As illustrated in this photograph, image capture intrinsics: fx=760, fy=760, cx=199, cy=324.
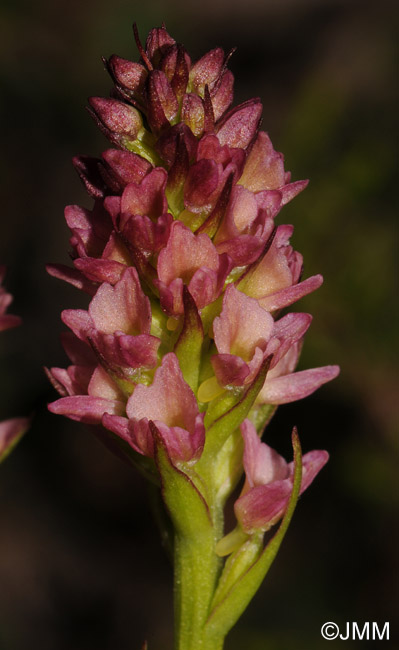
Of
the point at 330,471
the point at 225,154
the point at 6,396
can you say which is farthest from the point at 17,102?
the point at 225,154

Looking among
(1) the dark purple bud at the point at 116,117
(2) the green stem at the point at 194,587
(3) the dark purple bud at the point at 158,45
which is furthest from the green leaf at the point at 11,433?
(3) the dark purple bud at the point at 158,45

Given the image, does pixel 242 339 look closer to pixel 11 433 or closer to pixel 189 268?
pixel 189 268

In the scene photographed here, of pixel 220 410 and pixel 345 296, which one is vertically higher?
pixel 220 410

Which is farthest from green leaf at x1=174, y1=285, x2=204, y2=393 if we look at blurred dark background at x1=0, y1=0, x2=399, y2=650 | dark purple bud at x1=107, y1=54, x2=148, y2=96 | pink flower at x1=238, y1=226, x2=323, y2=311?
blurred dark background at x1=0, y1=0, x2=399, y2=650

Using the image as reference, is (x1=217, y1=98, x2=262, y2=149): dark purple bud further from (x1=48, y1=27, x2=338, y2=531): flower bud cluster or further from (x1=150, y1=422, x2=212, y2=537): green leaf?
(x1=150, y1=422, x2=212, y2=537): green leaf

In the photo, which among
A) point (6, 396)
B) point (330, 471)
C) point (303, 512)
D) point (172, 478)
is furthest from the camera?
point (6, 396)

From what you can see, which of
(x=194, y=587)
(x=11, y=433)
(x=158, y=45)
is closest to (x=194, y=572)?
(x=194, y=587)

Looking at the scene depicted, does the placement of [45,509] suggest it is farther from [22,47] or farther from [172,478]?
[172,478]
